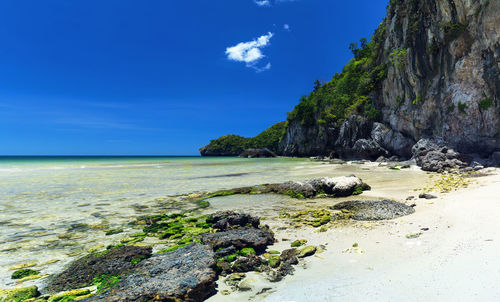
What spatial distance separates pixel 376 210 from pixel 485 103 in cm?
2051

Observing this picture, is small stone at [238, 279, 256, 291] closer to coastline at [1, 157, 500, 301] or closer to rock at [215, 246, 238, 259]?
coastline at [1, 157, 500, 301]

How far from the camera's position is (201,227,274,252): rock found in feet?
15.5

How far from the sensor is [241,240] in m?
4.81

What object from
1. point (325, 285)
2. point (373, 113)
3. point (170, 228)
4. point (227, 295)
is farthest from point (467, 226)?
point (373, 113)

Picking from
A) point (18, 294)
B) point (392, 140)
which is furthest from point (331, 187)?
point (392, 140)

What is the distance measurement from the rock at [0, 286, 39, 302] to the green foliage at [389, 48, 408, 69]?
36522 mm

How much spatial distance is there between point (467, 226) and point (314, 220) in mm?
3283

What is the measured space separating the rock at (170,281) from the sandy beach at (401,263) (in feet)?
1.00

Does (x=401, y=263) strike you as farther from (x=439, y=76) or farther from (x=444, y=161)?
(x=439, y=76)

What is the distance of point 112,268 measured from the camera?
411 cm

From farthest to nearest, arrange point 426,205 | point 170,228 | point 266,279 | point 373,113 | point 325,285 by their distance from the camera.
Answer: point 373,113 < point 426,205 < point 170,228 < point 266,279 < point 325,285

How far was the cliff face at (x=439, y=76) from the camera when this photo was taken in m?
18.5

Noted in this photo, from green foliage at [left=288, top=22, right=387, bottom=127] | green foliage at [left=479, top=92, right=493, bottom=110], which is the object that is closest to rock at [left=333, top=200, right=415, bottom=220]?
green foliage at [left=479, top=92, right=493, bottom=110]

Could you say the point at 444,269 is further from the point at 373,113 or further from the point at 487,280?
the point at 373,113
